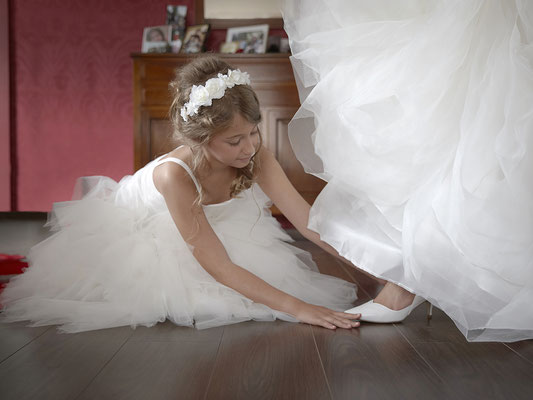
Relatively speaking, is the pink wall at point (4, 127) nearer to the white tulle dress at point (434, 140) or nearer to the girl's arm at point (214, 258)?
the girl's arm at point (214, 258)

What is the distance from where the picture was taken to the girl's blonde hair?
139 cm

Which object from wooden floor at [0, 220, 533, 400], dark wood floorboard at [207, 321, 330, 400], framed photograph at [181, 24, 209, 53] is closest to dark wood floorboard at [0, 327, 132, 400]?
wooden floor at [0, 220, 533, 400]

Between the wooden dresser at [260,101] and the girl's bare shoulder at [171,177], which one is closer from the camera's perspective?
the girl's bare shoulder at [171,177]

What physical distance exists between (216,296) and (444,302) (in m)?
0.56

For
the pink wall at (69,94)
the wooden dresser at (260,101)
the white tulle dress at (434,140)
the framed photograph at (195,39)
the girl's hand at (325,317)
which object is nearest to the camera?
the white tulle dress at (434,140)

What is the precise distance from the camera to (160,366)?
3.28 feet

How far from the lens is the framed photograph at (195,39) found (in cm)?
354

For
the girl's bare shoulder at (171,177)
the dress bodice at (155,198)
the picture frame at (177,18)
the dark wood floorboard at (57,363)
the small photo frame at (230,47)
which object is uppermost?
the picture frame at (177,18)

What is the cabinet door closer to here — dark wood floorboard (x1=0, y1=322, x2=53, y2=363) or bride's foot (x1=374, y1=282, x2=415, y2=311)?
bride's foot (x1=374, y1=282, x2=415, y2=311)

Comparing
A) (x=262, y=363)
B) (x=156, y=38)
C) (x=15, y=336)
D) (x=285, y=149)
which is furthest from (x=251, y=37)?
(x=262, y=363)

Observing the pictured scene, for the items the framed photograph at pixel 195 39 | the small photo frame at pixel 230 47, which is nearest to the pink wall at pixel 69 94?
the framed photograph at pixel 195 39

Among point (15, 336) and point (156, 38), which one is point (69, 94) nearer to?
point (156, 38)

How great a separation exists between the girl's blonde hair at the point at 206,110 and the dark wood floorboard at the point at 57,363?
0.43 meters

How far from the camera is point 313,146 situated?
51.6 inches
